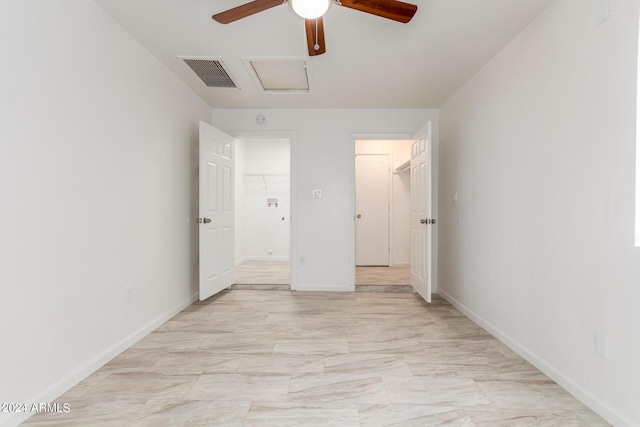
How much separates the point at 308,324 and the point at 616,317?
2126mm

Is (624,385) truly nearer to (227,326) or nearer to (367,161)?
(227,326)

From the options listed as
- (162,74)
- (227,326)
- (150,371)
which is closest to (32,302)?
(150,371)

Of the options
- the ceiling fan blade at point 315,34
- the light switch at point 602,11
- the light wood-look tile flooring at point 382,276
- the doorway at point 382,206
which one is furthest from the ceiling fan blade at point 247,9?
the doorway at point 382,206

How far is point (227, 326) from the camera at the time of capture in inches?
109

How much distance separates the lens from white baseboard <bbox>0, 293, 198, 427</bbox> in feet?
4.91

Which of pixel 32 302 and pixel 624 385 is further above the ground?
pixel 32 302

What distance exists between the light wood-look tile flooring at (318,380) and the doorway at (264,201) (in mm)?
3531

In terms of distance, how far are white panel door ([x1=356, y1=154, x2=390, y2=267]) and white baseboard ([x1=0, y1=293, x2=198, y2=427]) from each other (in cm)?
379

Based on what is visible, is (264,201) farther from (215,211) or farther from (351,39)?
(351,39)

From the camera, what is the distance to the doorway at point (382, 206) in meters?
5.77

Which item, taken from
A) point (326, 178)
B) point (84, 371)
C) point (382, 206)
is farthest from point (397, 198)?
point (84, 371)

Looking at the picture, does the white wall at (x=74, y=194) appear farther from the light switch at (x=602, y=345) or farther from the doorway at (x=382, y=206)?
the doorway at (x=382, y=206)

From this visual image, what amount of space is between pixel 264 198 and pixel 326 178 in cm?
283

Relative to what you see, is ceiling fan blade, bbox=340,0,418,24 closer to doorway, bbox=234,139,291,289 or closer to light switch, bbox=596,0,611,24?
light switch, bbox=596,0,611,24
